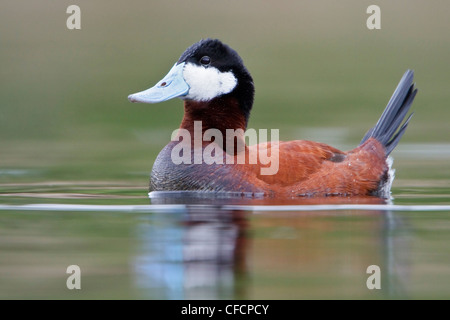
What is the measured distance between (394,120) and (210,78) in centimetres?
223

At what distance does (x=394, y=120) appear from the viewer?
9.62 meters

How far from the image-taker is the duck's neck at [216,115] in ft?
28.2

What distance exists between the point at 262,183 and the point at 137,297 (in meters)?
3.05

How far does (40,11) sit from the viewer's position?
19.7m

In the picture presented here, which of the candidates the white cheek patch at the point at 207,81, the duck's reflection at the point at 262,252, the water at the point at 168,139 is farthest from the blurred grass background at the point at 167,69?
the duck's reflection at the point at 262,252

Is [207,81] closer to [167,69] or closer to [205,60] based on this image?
[205,60]

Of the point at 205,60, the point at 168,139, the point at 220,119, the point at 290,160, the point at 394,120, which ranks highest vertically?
the point at 205,60

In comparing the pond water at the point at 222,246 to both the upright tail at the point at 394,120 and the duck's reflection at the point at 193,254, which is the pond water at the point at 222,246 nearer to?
the duck's reflection at the point at 193,254

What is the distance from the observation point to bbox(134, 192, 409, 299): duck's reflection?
18.3 feet

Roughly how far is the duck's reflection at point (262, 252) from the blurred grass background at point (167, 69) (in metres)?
2.63

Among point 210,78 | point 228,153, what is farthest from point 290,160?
point 210,78

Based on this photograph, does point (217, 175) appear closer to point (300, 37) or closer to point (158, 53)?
point (158, 53)

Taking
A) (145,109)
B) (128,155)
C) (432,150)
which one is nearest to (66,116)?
(145,109)
